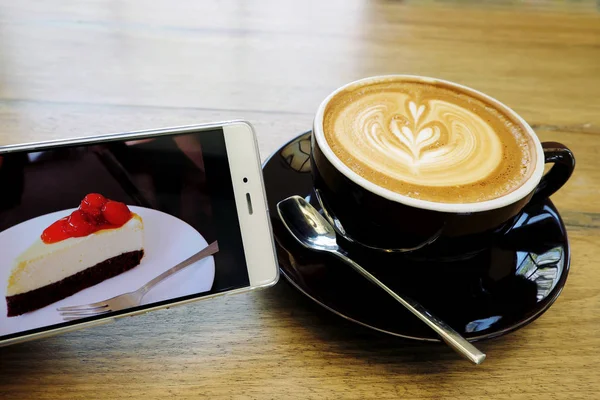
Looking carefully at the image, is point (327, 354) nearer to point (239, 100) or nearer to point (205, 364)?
point (205, 364)

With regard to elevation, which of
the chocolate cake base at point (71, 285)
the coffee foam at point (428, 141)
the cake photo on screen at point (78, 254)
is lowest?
the chocolate cake base at point (71, 285)

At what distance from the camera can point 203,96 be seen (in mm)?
796

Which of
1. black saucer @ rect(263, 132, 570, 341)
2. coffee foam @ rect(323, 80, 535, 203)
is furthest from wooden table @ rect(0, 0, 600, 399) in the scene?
coffee foam @ rect(323, 80, 535, 203)

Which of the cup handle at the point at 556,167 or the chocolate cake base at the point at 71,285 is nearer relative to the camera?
the chocolate cake base at the point at 71,285

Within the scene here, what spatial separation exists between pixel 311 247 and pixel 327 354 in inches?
4.3

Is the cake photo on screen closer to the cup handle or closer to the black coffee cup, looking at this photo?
the black coffee cup

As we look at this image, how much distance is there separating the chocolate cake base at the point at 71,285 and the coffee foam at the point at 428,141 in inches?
8.9

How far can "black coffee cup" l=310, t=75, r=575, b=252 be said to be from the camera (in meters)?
0.44

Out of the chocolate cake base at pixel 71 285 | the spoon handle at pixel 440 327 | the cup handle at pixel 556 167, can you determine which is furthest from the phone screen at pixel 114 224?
the cup handle at pixel 556 167

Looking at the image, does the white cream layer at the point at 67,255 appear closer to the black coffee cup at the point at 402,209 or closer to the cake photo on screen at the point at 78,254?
the cake photo on screen at the point at 78,254

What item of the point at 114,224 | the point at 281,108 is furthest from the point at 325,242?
the point at 281,108

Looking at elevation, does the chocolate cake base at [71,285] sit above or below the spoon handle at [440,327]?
above

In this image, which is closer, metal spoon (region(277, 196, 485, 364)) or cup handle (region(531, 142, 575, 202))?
metal spoon (region(277, 196, 485, 364))

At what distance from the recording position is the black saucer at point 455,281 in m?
0.45
